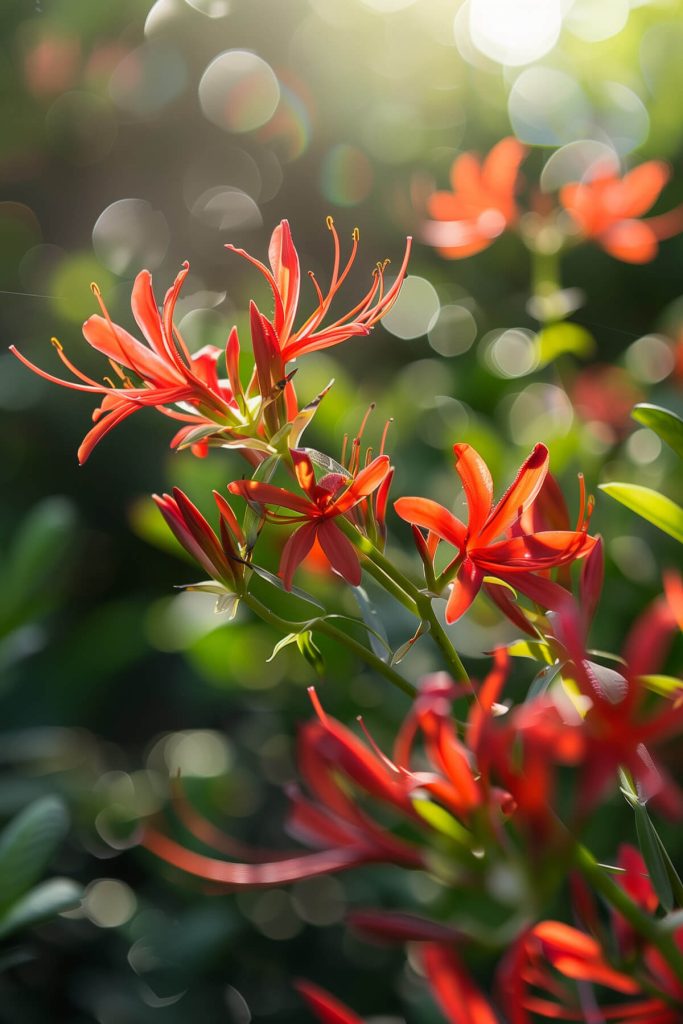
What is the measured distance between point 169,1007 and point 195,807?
0.22m

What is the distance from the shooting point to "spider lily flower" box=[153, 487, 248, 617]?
18.3 inches

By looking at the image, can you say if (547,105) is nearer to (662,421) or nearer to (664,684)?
(662,421)

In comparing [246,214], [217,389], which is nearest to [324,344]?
[217,389]

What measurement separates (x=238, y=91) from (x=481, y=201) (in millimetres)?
878

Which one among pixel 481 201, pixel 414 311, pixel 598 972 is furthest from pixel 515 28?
pixel 598 972

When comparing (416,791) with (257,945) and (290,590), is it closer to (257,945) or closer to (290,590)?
(290,590)

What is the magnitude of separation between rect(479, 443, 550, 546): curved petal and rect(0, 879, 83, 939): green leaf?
476 mm

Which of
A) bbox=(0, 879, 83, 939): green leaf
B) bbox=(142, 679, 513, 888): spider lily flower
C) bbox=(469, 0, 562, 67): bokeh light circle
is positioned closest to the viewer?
bbox=(142, 679, 513, 888): spider lily flower

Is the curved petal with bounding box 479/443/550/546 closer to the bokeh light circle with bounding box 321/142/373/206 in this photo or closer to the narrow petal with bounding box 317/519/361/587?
the narrow petal with bounding box 317/519/361/587

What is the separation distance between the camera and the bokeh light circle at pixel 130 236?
5.23 feet

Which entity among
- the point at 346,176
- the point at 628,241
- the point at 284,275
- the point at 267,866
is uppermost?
the point at 284,275

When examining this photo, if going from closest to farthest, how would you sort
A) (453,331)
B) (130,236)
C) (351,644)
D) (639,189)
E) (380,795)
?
(380,795), (351,644), (639,189), (453,331), (130,236)

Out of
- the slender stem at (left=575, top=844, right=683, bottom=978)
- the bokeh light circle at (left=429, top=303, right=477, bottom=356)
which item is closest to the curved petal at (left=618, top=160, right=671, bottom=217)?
the bokeh light circle at (left=429, top=303, right=477, bottom=356)

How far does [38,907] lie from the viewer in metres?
0.72
